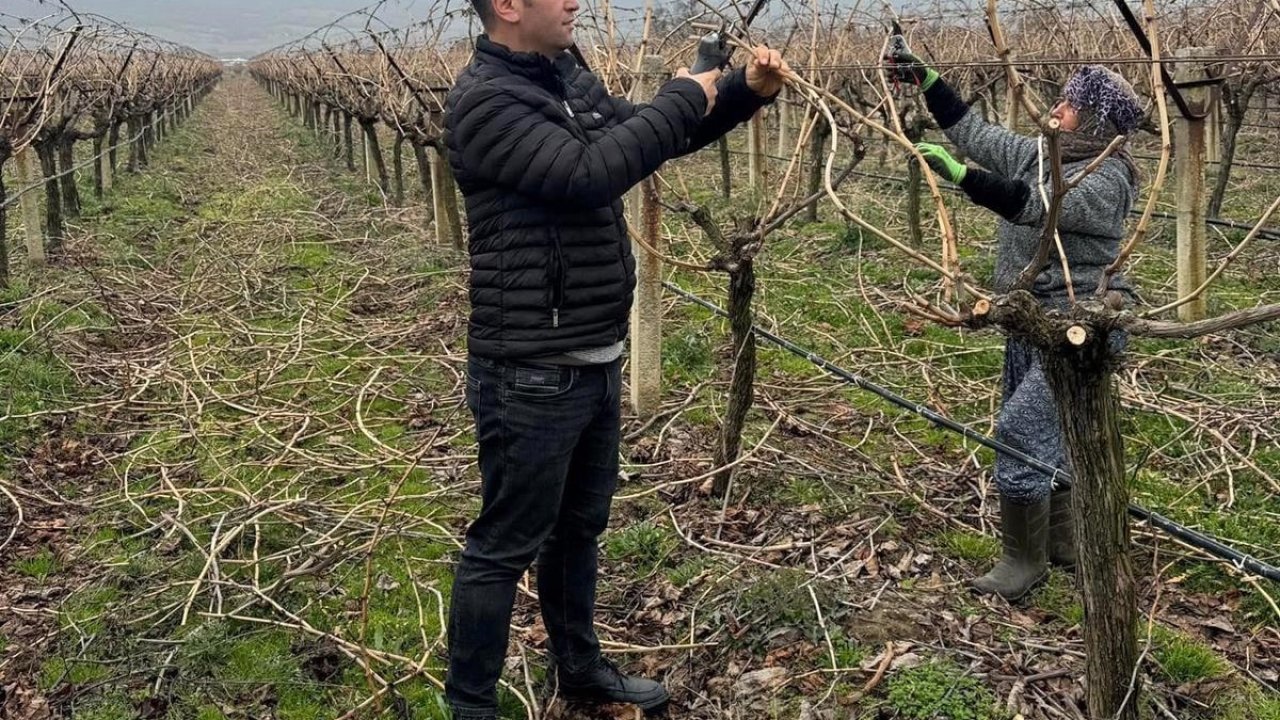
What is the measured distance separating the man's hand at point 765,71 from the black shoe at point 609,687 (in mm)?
1631

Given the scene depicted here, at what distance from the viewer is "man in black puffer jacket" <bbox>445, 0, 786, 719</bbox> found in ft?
6.89

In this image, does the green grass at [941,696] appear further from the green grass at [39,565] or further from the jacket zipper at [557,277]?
the green grass at [39,565]

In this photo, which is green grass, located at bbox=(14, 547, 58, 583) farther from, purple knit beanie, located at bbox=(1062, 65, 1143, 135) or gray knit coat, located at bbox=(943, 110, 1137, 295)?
purple knit beanie, located at bbox=(1062, 65, 1143, 135)

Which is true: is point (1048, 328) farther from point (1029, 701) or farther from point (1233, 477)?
point (1233, 477)

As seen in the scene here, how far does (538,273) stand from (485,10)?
590 mm

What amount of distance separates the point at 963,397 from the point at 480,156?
3.78 meters

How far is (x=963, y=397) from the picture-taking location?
5219 millimetres

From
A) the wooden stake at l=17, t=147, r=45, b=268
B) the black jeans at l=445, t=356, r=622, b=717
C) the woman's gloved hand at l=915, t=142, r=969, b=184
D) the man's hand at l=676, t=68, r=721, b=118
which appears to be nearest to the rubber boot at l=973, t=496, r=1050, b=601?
the woman's gloved hand at l=915, t=142, r=969, b=184

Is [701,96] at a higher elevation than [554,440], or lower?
higher

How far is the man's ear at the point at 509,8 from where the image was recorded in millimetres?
2121

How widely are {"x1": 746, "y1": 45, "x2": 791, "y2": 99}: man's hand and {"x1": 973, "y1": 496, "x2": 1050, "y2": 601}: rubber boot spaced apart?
165cm

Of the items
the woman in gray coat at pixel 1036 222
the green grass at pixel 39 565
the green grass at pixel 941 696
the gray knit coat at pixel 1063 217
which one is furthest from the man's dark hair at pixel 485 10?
the green grass at pixel 39 565

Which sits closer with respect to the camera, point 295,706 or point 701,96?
point 701,96

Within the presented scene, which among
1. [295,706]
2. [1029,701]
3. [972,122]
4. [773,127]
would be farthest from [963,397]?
[773,127]
